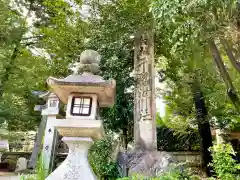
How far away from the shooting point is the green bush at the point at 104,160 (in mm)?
6039

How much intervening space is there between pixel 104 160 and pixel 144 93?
223cm

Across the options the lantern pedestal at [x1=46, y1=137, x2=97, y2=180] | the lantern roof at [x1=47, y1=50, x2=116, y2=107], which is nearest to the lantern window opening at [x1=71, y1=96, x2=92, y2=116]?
the lantern roof at [x1=47, y1=50, x2=116, y2=107]

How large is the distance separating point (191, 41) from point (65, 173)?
3.10 meters

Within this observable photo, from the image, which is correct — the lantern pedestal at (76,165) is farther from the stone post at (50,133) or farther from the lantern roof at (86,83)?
the stone post at (50,133)

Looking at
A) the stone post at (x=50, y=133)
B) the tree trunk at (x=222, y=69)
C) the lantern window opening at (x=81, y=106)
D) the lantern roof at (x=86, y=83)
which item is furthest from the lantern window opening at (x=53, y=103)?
the tree trunk at (x=222, y=69)

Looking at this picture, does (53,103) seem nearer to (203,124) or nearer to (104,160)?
(104,160)

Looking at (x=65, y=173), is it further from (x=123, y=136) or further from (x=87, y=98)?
(x=123, y=136)

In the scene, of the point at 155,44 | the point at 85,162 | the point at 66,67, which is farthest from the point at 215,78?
the point at 85,162

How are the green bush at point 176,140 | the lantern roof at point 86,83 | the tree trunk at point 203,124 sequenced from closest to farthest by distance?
the lantern roof at point 86,83, the tree trunk at point 203,124, the green bush at point 176,140

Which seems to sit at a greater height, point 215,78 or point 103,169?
point 215,78

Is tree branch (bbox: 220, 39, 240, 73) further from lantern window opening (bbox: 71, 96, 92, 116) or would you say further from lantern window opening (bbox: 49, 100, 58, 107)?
lantern window opening (bbox: 49, 100, 58, 107)

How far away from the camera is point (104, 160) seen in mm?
6352

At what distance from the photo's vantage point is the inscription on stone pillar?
6762 millimetres

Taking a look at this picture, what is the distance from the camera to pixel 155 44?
28.5 ft
